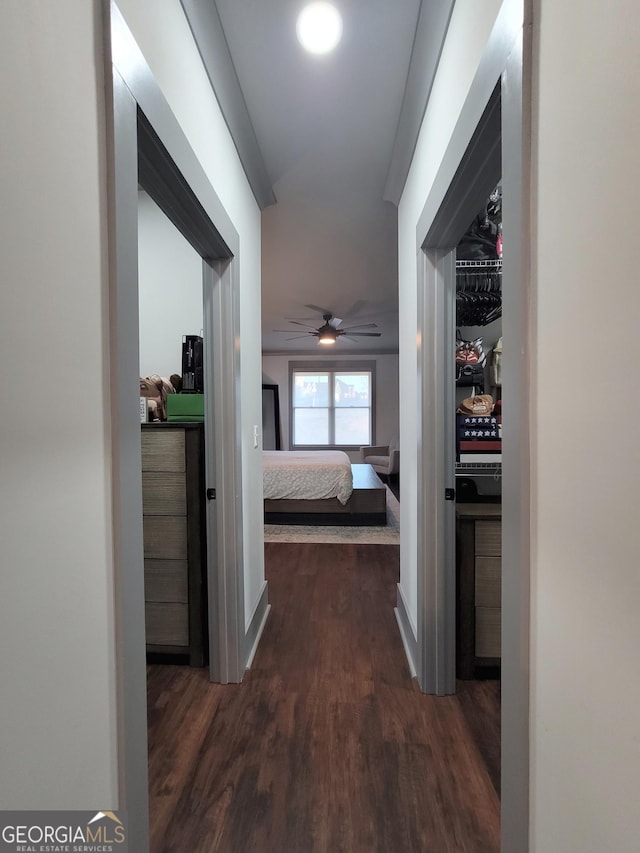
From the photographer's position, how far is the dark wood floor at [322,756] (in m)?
1.21

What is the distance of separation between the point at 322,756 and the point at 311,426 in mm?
6988

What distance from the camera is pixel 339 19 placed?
1.44 m

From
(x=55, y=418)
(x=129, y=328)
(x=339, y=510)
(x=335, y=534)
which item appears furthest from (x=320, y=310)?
(x=55, y=418)

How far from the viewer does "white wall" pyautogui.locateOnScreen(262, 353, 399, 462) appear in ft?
26.5

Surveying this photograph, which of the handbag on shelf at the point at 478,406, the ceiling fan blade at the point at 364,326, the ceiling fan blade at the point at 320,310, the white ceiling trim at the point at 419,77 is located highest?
the ceiling fan blade at the point at 320,310

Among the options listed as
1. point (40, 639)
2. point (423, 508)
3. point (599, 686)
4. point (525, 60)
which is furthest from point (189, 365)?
point (599, 686)

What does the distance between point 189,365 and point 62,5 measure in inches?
62.9

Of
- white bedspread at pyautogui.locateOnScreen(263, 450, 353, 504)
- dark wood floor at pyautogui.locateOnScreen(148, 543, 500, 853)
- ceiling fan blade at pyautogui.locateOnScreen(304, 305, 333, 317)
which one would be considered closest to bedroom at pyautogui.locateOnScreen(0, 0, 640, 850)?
dark wood floor at pyautogui.locateOnScreen(148, 543, 500, 853)

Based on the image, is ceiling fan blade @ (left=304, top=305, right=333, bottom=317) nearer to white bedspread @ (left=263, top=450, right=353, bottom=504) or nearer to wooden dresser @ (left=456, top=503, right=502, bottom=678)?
white bedspread @ (left=263, top=450, right=353, bottom=504)

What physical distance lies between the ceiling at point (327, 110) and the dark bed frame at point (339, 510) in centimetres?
242

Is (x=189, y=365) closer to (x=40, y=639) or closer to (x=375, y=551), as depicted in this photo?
(x=40, y=639)

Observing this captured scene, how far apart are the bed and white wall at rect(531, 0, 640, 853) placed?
361 cm

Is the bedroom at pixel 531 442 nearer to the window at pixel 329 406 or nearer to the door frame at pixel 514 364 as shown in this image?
the door frame at pixel 514 364

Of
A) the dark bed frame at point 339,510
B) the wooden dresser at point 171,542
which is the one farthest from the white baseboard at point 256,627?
the dark bed frame at point 339,510
